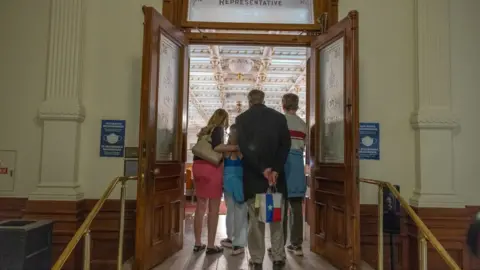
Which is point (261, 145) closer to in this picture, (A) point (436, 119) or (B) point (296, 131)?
(B) point (296, 131)

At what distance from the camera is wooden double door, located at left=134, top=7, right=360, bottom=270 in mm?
3191

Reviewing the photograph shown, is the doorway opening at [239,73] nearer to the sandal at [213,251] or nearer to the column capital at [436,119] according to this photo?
the sandal at [213,251]

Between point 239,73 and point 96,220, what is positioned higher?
point 239,73

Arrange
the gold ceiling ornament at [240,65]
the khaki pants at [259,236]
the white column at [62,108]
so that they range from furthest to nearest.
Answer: the gold ceiling ornament at [240,65] → the white column at [62,108] → the khaki pants at [259,236]

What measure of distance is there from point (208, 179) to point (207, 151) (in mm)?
269

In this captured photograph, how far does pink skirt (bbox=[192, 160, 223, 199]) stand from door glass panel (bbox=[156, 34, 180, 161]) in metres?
0.34

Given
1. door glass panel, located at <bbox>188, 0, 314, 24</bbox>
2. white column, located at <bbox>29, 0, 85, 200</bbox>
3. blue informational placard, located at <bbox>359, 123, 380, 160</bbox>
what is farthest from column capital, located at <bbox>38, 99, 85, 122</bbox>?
blue informational placard, located at <bbox>359, 123, 380, 160</bbox>

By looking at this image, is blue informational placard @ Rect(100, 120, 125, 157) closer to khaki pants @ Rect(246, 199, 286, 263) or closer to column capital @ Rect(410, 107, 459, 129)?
khaki pants @ Rect(246, 199, 286, 263)

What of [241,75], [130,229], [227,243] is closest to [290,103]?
[227,243]

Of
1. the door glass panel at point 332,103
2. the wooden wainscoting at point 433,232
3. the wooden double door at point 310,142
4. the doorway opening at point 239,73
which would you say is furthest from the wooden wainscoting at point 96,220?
the wooden wainscoting at point 433,232

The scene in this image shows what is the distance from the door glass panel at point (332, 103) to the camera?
353cm

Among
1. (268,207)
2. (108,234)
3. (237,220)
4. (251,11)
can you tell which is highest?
(251,11)

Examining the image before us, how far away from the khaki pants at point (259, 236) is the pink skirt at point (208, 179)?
645 mm

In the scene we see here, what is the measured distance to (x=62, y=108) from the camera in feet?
12.5
